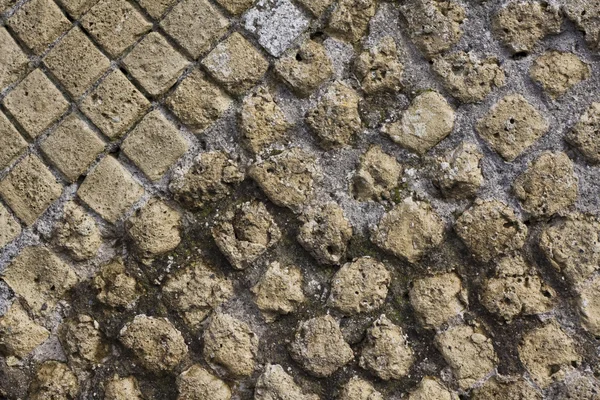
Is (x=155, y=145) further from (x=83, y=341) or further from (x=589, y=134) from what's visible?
(x=589, y=134)

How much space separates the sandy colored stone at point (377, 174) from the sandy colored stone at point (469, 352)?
37 centimetres

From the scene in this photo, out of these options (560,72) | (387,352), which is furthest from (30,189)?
(560,72)

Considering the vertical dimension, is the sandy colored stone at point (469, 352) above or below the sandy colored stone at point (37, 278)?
above

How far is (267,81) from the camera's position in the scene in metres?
1.72

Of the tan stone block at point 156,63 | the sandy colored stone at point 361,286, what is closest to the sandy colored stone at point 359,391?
the sandy colored stone at point 361,286

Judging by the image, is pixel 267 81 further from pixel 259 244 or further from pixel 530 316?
pixel 530 316

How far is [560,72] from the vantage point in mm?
1640

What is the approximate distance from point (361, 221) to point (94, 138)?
27.9 inches

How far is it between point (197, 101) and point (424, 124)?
0.57 m

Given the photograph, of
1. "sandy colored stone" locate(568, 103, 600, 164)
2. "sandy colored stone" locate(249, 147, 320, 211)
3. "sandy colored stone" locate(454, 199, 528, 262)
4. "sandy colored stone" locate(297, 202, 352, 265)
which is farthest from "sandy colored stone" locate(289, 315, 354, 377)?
"sandy colored stone" locate(568, 103, 600, 164)

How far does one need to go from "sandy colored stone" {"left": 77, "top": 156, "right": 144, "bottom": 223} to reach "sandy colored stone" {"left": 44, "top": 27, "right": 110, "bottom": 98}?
201 mm

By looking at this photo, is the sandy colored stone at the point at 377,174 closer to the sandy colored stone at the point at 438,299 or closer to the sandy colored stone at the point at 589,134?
the sandy colored stone at the point at 438,299

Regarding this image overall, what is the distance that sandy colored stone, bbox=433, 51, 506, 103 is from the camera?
5.45ft

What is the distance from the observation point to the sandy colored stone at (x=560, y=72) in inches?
64.5
